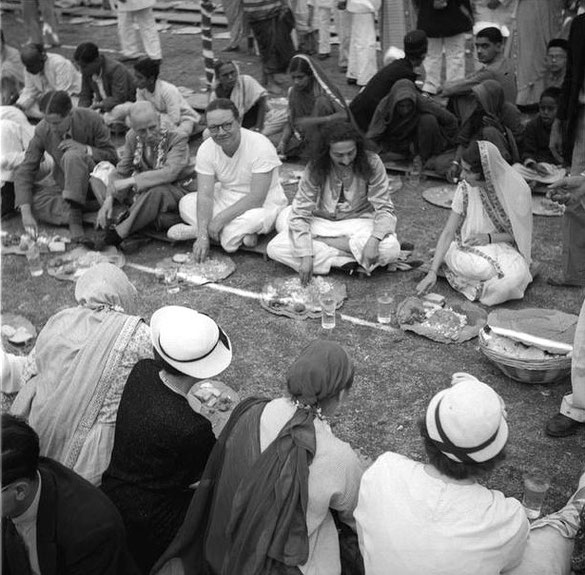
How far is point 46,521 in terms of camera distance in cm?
255

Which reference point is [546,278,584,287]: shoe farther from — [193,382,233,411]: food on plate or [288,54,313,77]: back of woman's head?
[288,54,313,77]: back of woman's head

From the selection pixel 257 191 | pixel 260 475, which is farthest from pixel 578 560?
pixel 257 191

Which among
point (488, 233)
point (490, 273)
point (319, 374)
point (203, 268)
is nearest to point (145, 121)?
point (203, 268)

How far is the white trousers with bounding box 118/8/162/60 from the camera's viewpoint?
10445mm

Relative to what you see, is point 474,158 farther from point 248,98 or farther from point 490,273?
point 248,98

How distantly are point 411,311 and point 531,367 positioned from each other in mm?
995

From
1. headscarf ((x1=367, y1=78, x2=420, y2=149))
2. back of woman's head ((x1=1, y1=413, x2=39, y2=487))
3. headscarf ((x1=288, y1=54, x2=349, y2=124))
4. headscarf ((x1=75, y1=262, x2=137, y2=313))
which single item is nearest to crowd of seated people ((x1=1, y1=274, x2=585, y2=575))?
back of woman's head ((x1=1, y1=413, x2=39, y2=487))

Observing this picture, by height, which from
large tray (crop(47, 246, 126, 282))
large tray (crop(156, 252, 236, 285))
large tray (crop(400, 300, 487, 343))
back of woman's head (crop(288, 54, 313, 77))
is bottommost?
large tray (crop(47, 246, 126, 282))

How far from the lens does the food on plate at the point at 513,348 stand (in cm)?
429

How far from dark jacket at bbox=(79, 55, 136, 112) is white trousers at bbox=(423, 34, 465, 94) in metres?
3.43

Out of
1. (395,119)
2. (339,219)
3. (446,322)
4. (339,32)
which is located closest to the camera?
(446,322)

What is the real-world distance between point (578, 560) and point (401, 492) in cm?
79

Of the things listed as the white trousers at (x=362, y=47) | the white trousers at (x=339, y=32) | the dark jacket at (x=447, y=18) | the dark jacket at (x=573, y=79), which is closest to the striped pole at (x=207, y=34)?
the white trousers at (x=362, y=47)

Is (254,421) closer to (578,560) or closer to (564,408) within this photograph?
(578,560)
